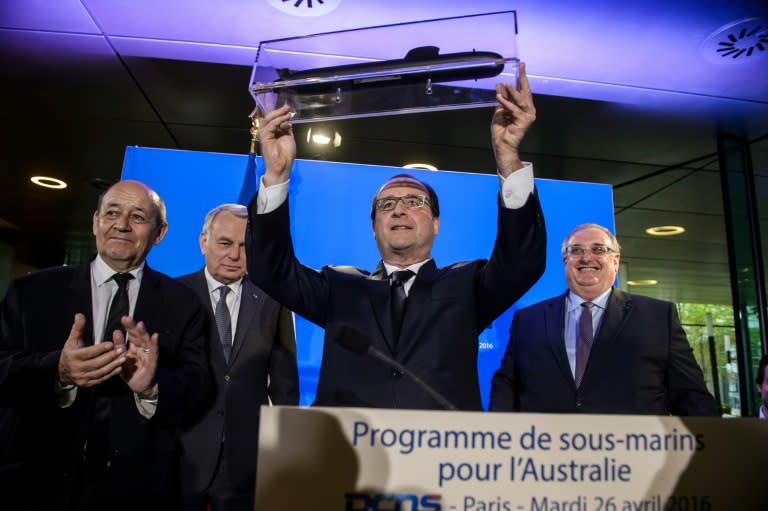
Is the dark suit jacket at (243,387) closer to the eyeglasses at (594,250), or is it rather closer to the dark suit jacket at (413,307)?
the dark suit jacket at (413,307)

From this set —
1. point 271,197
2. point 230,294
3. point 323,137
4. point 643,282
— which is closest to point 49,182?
point 323,137

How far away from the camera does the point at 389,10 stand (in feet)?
8.92

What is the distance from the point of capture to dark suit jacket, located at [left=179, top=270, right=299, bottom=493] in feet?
6.84

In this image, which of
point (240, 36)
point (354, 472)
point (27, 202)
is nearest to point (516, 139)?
point (354, 472)

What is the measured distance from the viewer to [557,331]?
2.43 meters

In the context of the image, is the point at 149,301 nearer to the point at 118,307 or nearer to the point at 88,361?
the point at 118,307

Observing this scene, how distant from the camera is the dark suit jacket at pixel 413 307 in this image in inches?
69.2

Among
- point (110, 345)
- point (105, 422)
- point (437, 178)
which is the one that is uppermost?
point (437, 178)

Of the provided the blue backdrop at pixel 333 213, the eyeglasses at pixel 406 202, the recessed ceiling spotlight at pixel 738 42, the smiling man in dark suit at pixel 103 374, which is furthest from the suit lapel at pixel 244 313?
the recessed ceiling spotlight at pixel 738 42

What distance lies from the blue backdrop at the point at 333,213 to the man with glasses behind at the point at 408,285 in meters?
0.93

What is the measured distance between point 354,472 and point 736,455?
66 centimetres

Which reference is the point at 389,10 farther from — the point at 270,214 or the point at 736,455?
the point at 736,455

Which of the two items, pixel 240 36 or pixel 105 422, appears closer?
pixel 105 422

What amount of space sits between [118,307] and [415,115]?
2.44 m
